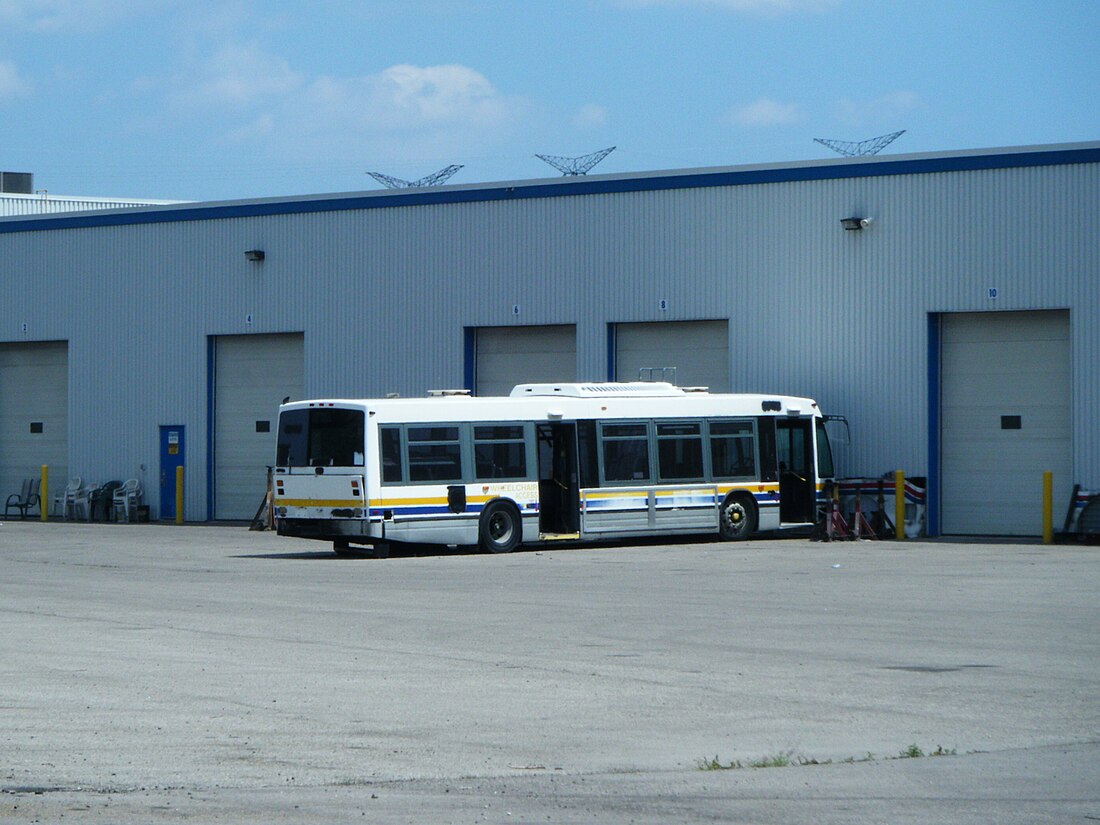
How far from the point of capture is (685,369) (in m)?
36.2

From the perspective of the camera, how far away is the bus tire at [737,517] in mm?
31281

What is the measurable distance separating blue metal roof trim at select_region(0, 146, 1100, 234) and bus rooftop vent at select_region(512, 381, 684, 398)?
5.60 meters

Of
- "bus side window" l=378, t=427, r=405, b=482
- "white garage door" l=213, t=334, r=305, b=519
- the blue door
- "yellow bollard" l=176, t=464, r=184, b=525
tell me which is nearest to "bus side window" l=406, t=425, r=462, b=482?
"bus side window" l=378, t=427, r=405, b=482

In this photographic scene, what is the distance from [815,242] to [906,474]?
5.05 m

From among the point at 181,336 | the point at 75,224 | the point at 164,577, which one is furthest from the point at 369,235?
the point at 164,577

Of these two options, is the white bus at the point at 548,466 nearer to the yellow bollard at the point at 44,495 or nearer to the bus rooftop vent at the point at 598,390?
the bus rooftop vent at the point at 598,390

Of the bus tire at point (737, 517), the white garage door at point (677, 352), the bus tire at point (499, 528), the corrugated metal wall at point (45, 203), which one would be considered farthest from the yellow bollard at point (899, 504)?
the corrugated metal wall at point (45, 203)

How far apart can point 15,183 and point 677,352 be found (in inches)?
1788

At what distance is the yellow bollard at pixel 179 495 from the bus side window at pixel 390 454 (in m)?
14.4

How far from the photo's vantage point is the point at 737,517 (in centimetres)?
3148

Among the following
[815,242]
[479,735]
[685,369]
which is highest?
[815,242]

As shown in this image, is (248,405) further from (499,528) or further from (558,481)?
(499,528)

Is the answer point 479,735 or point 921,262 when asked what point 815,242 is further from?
point 479,735

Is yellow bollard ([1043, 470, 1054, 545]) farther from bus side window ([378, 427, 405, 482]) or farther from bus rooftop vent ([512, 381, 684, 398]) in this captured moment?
bus side window ([378, 427, 405, 482])
